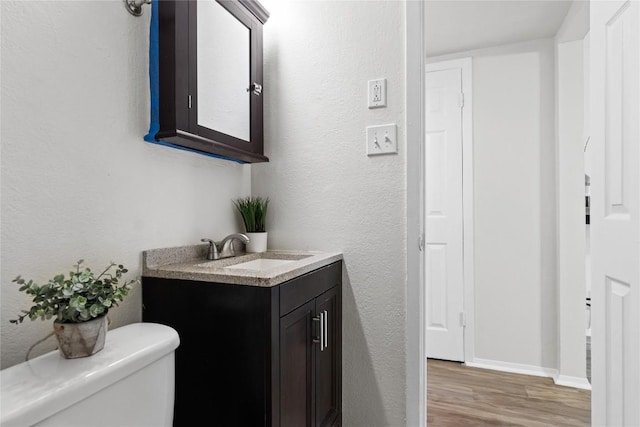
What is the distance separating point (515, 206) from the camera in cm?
257

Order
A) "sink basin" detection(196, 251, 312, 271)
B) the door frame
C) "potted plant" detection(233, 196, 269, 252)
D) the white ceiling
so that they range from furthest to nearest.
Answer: the door frame < the white ceiling < "potted plant" detection(233, 196, 269, 252) < "sink basin" detection(196, 251, 312, 271)

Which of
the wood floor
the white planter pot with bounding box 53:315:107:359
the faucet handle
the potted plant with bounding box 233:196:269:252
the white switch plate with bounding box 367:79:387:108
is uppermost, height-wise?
the white switch plate with bounding box 367:79:387:108

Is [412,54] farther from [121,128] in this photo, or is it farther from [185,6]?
[121,128]

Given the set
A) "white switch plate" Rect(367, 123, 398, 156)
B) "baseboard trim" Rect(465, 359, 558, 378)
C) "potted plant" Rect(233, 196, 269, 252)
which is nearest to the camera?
"white switch plate" Rect(367, 123, 398, 156)

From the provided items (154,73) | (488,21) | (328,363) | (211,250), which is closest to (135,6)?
(154,73)

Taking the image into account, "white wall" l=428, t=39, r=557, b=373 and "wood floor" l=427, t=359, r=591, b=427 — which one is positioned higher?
"white wall" l=428, t=39, r=557, b=373

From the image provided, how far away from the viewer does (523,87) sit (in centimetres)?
254

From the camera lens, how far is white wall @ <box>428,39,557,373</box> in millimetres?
2494

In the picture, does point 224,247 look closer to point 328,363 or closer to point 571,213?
point 328,363

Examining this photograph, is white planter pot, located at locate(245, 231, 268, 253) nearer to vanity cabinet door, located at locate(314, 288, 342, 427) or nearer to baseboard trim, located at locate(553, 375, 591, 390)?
vanity cabinet door, located at locate(314, 288, 342, 427)

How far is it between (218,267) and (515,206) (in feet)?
7.09

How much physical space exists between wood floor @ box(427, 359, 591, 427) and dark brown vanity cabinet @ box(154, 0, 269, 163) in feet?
5.49

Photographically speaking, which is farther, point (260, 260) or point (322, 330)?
point (260, 260)

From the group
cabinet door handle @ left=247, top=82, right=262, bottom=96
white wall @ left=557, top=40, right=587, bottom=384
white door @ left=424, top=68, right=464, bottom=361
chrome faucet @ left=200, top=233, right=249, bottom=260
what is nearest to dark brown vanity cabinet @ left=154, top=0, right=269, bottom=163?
cabinet door handle @ left=247, top=82, right=262, bottom=96
